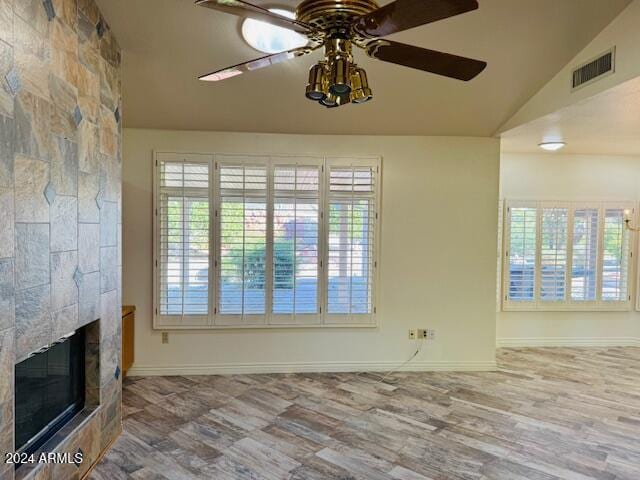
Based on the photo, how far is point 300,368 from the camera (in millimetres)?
4266

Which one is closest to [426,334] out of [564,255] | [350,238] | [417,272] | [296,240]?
[417,272]

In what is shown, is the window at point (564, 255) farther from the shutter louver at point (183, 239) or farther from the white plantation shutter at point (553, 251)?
the shutter louver at point (183, 239)

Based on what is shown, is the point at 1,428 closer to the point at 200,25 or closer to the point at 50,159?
the point at 50,159

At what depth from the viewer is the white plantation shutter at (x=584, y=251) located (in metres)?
5.24

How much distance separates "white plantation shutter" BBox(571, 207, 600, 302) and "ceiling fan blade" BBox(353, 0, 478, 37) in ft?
15.6

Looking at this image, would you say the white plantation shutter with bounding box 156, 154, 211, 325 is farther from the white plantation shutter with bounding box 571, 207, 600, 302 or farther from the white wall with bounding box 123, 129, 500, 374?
the white plantation shutter with bounding box 571, 207, 600, 302

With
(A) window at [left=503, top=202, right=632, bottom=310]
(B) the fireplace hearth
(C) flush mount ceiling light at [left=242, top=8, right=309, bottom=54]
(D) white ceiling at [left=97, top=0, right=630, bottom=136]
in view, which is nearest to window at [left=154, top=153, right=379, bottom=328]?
(D) white ceiling at [left=97, top=0, right=630, bottom=136]

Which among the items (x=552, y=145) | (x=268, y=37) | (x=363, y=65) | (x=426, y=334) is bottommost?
(x=426, y=334)

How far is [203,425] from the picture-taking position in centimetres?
312

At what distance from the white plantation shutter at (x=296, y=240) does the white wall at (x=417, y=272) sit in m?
0.21

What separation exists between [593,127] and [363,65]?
2.32 meters

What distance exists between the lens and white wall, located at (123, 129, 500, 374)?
423 cm

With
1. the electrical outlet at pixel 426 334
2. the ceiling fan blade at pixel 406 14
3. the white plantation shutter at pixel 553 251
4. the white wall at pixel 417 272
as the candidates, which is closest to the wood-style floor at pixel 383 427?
the white wall at pixel 417 272

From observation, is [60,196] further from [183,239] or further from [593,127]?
[593,127]
